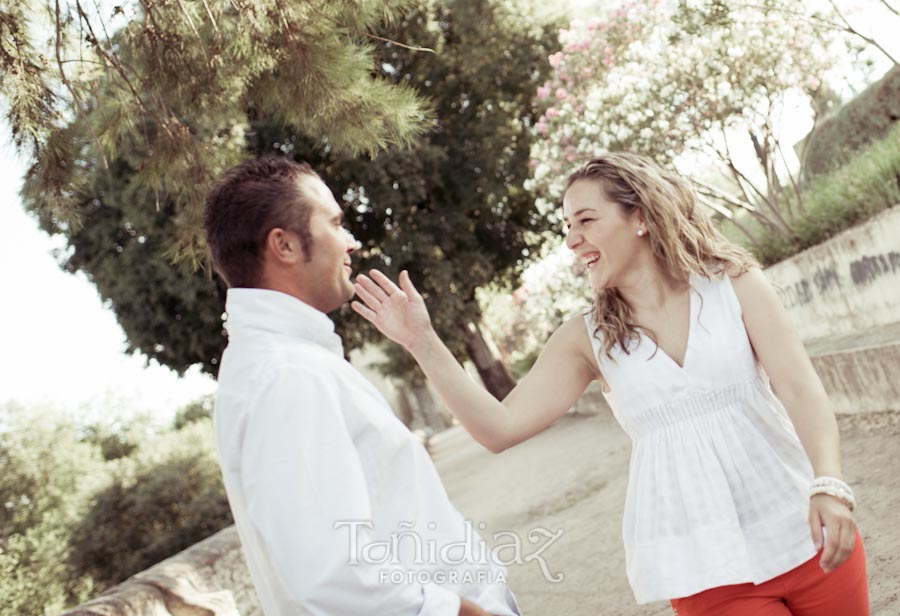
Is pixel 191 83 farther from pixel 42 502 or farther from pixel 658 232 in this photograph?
pixel 42 502

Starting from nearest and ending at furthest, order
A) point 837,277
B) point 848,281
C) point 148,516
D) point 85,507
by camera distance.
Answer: point 848,281 → point 837,277 → point 85,507 → point 148,516

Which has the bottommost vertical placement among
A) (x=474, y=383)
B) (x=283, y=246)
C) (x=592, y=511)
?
(x=592, y=511)

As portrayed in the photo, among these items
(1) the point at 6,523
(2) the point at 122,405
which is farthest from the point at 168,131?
(2) the point at 122,405

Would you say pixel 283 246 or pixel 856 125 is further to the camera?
pixel 856 125

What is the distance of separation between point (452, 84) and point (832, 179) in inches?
424

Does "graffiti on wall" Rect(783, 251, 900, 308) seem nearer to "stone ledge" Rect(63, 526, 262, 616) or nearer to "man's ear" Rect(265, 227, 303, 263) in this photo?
"stone ledge" Rect(63, 526, 262, 616)

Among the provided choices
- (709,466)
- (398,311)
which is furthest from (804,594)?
(398,311)

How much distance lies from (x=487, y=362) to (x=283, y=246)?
60.1ft

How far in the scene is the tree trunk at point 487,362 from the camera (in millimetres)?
20125

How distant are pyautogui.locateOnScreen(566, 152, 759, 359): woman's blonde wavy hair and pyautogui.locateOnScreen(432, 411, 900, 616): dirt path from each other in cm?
84

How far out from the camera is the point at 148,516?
14.3 m

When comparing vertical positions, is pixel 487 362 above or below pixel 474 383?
above

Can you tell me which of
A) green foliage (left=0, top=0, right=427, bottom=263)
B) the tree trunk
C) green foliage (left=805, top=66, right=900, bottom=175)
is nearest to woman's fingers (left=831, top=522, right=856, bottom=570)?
green foliage (left=0, top=0, right=427, bottom=263)

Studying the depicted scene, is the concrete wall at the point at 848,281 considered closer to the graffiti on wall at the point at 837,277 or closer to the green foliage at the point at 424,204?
the graffiti on wall at the point at 837,277
